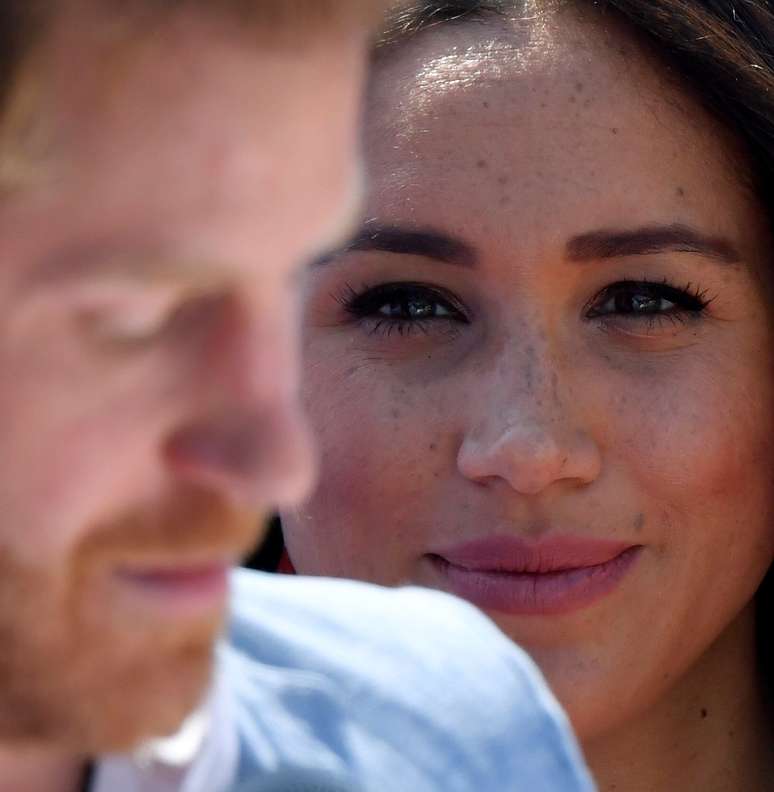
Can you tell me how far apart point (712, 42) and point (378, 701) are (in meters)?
1.05

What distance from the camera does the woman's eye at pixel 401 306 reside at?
1.84 meters

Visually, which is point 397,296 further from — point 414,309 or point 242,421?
point 242,421

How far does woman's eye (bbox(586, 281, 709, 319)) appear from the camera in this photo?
5.98 ft

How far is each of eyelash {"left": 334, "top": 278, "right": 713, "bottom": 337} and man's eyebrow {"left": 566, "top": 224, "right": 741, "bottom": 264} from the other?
4cm

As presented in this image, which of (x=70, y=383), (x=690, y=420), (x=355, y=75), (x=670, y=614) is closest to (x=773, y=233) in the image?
(x=690, y=420)

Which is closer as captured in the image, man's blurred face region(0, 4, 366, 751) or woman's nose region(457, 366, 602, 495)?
man's blurred face region(0, 4, 366, 751)

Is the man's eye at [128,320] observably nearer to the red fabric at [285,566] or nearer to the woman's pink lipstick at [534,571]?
the woman's pink lipstick at [534,571]

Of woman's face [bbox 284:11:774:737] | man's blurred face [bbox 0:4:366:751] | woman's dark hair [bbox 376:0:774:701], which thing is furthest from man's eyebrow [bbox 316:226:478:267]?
man's blurred face [bbox 0:4:366:751]

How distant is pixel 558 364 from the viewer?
5.75 feet

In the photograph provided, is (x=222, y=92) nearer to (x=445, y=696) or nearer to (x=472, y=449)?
(x=445, y=696)

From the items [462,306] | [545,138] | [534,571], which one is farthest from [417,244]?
[534,571]

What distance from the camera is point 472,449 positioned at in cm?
173

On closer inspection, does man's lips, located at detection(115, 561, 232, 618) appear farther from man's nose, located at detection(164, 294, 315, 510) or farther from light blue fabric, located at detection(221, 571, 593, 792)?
light blue fabric, located at detection(221, 571, 593, 792)

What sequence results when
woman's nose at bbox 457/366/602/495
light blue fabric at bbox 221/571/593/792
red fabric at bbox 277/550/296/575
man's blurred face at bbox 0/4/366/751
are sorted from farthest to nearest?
red fabric at bbox 277/550/296/575
woman's nose at bbox 457/366/602/495
light blue fabric at bbox 221/571/593/792
man's blurred face at bbox 0/4/366/751
